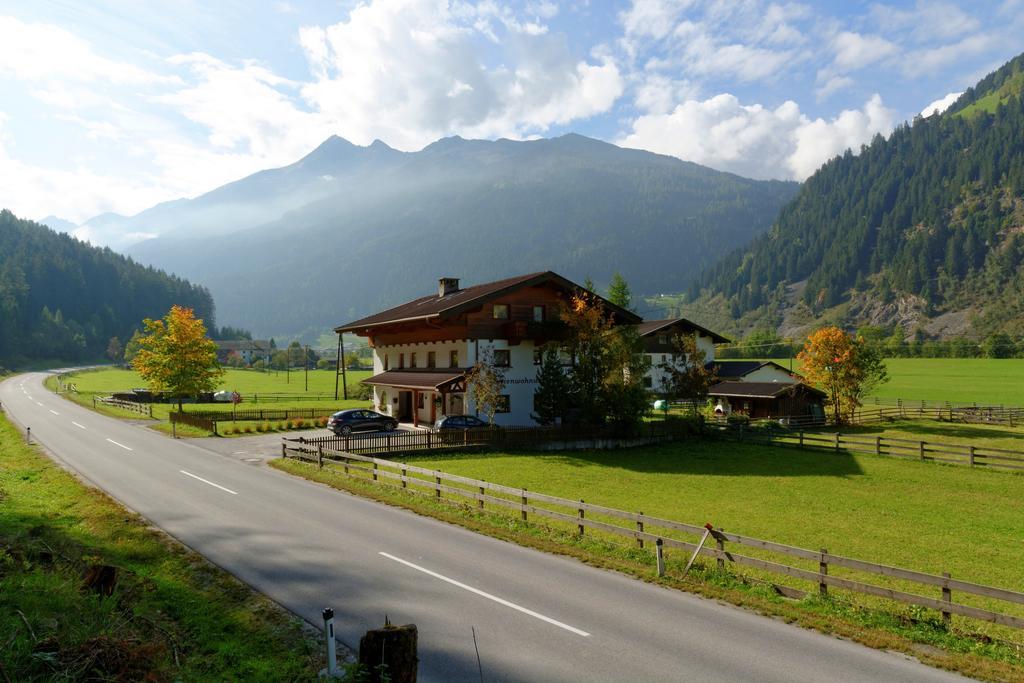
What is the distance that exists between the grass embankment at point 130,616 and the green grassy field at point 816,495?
1428cm

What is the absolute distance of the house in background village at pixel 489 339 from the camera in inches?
1693

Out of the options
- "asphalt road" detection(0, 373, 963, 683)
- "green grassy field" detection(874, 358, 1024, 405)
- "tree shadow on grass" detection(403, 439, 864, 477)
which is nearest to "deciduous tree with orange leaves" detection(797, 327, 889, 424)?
"tree shadow on grass" detection(403, 439, 864, 477)

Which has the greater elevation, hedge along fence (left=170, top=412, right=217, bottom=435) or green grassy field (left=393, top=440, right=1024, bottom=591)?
hedge along fence (left=170, top=412, right=217, bottom=435)

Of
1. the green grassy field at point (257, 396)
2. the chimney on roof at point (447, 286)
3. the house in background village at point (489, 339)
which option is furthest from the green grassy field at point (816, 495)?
the green grassy field at point (257, 396)

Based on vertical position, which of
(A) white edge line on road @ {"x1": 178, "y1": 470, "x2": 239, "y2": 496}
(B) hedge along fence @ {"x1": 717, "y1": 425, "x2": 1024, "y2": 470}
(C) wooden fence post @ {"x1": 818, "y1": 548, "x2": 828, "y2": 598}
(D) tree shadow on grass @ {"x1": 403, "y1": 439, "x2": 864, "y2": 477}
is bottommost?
(D) tree shadow on grass @ {"x1": 403, "y1": 439, "x2": 864, "y2": 477}

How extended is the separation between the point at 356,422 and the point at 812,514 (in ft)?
95.6

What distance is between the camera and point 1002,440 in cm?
4744

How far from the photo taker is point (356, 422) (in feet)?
137

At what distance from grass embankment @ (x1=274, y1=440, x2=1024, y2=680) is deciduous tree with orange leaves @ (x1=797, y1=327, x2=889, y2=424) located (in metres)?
20.8

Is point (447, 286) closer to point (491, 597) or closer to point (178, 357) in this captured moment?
point (178, 357)

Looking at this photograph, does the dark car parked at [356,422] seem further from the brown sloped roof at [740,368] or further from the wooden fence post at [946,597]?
the brown sloped roof at [740,368]

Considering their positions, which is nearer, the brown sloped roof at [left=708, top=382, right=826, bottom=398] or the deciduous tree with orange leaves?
the deciduous tree with orange leaves

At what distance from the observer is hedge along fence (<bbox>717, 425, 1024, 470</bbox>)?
33875mm

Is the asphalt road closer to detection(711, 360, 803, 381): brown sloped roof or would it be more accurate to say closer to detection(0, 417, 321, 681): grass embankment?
detection(0, 417, 321, 681): grass embankment
